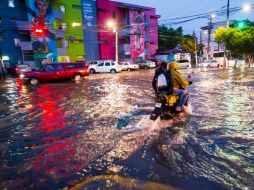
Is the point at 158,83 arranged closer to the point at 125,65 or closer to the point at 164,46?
the point at 125,65

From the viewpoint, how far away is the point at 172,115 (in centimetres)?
699

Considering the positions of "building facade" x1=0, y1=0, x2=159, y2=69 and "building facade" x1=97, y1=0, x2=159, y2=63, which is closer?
"building facade" x1=0, y1=0, x2=159, y2=69

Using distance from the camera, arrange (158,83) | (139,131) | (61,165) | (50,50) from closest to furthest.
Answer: (61,165)
(139,131)
(158,83)
(50,50)

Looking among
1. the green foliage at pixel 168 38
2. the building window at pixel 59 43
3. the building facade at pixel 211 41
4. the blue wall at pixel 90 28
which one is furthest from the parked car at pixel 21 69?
the building facade at pixel 211 41

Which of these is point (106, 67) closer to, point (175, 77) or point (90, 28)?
point (90, 28)

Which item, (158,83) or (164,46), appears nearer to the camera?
(158,83)

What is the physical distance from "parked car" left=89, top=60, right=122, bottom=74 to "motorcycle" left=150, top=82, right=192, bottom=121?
25.9 m

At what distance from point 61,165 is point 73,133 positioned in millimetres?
1869

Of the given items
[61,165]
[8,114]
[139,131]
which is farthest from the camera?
[8,114]

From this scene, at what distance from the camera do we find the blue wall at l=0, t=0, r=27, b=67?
34.0m

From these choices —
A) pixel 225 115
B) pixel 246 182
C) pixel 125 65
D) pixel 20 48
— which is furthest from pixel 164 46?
pixel 246 182

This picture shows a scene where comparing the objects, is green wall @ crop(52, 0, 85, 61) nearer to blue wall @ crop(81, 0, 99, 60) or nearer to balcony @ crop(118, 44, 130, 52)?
blue wall @ crop(81, 0, 99, 60)

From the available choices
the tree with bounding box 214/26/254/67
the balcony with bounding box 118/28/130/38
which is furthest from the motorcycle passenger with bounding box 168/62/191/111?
the balcony with bounding box 118/28/130/38

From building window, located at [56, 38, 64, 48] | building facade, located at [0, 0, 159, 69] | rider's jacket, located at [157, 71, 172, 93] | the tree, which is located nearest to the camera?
rider's jacket, located at [157, 71, 172, 93]
